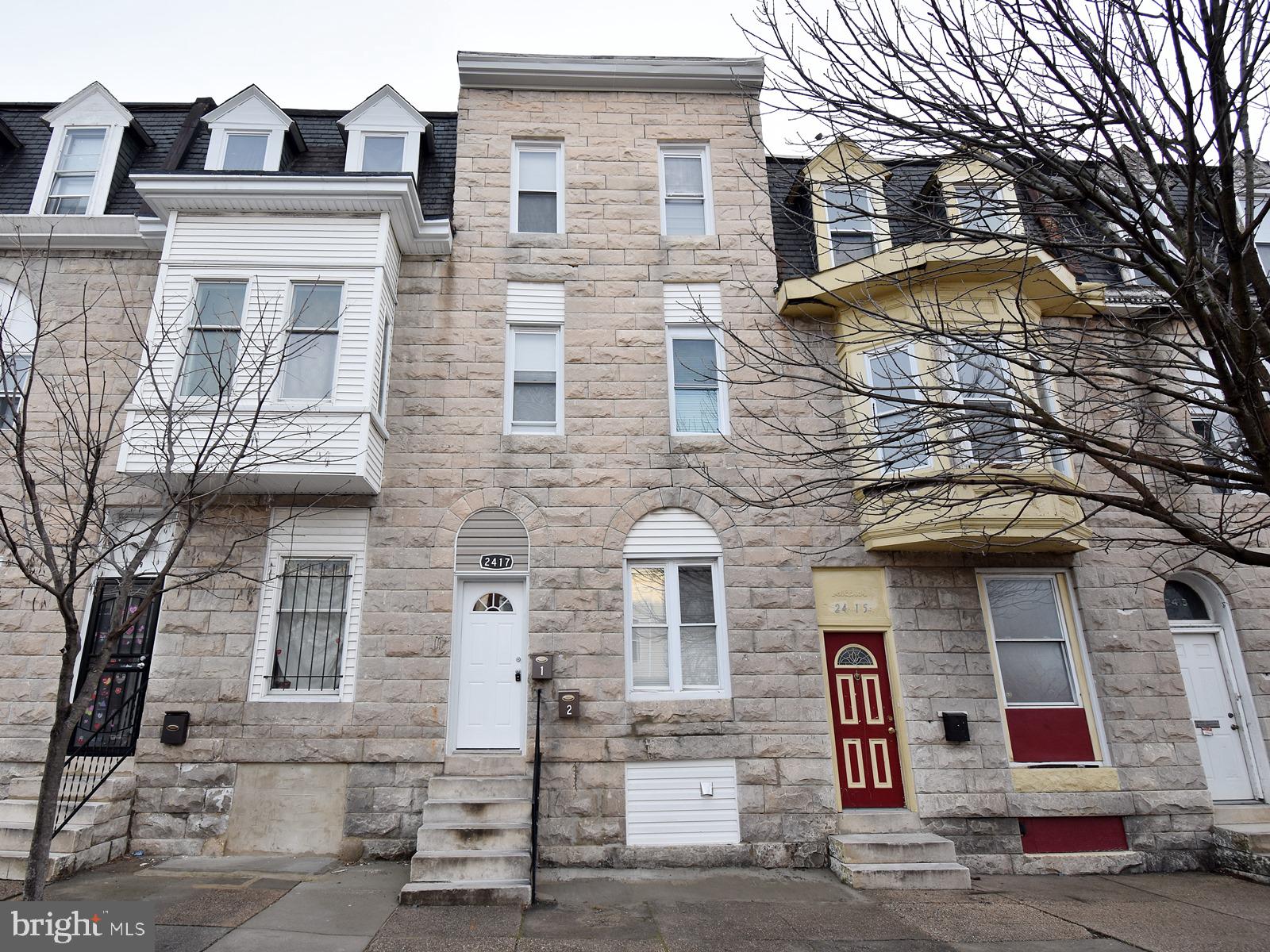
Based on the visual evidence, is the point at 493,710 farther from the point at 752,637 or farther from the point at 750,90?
the point at 750,90

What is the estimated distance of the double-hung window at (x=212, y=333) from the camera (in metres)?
8.68

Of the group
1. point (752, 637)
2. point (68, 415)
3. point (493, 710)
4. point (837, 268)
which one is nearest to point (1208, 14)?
point (837, 268)

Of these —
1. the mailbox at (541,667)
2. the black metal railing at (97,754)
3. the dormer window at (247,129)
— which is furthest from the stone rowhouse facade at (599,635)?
the dormer window at (247,129)

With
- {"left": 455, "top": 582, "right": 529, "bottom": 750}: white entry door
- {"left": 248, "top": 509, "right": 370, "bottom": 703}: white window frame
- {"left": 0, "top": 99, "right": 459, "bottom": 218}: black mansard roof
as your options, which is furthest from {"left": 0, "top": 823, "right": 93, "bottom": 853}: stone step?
{"left": 0, "top": 99, "right": 459, "bottom": 218}: black mansard roof

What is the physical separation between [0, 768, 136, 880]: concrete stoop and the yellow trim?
9974 mm

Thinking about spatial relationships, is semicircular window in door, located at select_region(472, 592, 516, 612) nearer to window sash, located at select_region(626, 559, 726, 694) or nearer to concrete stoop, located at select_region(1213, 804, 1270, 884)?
window sash, located at select_region(626, 559, 726, 694)

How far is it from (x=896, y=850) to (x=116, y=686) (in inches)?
362

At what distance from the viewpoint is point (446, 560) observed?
8852 mm

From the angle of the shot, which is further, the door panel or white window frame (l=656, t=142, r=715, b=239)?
white window frame (l=656, t=142, r=715, b=239)

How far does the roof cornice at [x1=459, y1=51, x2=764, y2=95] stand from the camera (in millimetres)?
10797

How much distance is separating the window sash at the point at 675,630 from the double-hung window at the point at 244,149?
26.5 ft

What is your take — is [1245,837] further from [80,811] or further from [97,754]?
[97,754]

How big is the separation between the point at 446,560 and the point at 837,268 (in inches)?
247

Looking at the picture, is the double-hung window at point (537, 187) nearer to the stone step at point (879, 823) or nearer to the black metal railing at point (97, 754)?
the black metal railing at point (97, 754)
